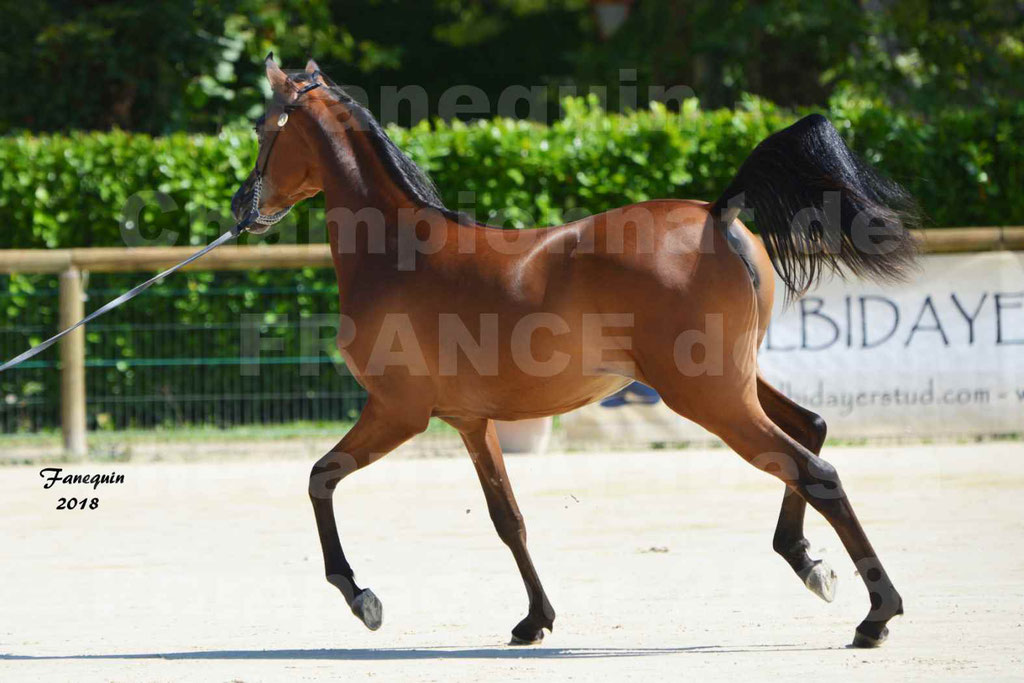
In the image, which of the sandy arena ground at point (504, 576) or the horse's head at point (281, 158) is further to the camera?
the horse's head at point (281, 158)

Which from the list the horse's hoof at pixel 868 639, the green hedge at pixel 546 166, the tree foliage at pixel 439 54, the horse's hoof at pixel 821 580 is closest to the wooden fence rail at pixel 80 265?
the green hedge at pixel 546 166

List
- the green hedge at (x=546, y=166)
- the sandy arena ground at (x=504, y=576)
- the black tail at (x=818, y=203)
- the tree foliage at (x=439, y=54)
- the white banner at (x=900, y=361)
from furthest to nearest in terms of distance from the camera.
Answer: the tree foliage at (x=439, y=54), the green hedge at (x=546, y=166), the white banner at (x=900, y=361), the black tail at (x=818, y=203), the sandy arena ground at (x=504, y=576)

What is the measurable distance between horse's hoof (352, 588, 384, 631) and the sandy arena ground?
0.10 m

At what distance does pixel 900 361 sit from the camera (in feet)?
31.8

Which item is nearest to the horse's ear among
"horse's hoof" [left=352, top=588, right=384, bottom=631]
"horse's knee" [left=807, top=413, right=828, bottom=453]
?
"horse's hoof" [left=352, top=588, right=384, bottom=631]

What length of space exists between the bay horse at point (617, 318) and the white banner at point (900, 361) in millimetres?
4796

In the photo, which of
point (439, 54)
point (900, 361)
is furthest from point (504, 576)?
point (439, 54)

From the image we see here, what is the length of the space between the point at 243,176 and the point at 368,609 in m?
6.63

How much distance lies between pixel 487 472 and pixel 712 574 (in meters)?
1.38

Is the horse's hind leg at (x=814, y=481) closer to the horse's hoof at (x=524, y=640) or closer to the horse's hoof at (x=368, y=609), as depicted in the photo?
the horse's hoof at (x=524, y=640)

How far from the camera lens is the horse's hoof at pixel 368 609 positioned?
464cm

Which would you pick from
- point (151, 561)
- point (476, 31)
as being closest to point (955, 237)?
point (151, 561)

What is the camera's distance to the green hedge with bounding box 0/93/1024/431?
10055 millimetres

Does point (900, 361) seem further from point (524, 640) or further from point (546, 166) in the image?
point (524, 640)
